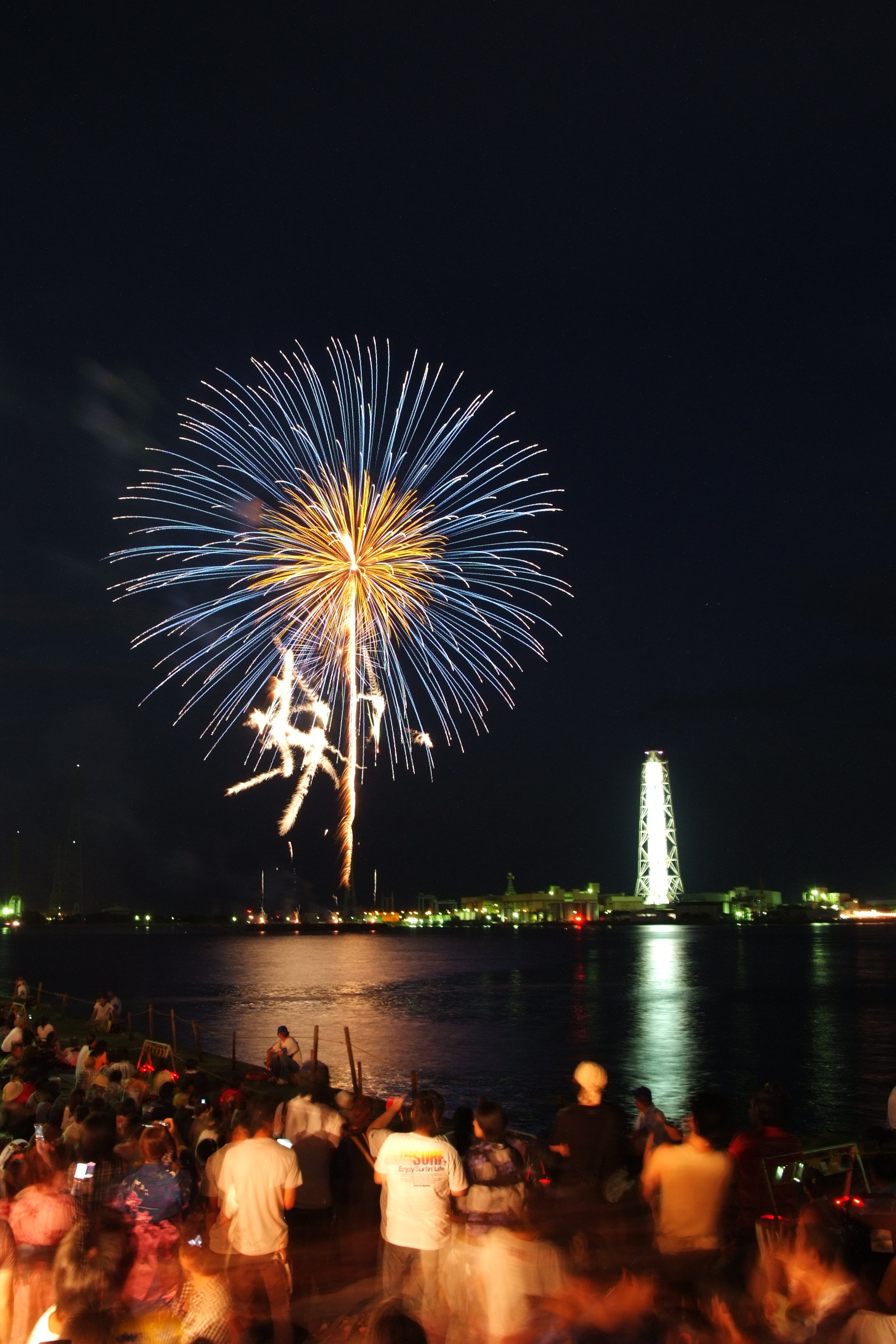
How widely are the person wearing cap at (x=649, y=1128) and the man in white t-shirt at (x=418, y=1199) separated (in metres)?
2.00

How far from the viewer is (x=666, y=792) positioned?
146 m

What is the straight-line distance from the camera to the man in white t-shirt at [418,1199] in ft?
15.2

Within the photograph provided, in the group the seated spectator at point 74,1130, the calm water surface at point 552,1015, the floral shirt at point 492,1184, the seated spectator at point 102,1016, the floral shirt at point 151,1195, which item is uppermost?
the floral shirt at point 492,1184

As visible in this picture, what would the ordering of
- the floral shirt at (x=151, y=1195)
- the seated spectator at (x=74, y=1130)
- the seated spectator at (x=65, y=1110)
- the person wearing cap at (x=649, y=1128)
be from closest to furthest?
1. the floral shirt at (x=151, y=1195)
2. the seated spectator at (x=74, y=1130)
3. the person wearing cap at (x=649, y=1128)
4. the seated spectator at (x=65, y=1110)

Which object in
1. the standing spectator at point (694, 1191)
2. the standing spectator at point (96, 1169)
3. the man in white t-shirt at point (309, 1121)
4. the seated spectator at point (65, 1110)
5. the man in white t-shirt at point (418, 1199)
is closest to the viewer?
the man in white t-shirt at point (418, 1199)

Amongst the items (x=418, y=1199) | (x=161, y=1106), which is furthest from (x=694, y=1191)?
(x=161, y=1106)

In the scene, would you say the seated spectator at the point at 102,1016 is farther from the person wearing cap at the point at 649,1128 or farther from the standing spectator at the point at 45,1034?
the person wearing cap at the point at 649,1128

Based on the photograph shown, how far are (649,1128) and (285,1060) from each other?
7911 mm

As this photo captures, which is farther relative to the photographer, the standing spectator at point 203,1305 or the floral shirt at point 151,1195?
the floral shirt at point 151,1195

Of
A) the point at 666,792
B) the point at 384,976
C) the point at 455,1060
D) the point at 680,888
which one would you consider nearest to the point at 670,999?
the point at 384,976

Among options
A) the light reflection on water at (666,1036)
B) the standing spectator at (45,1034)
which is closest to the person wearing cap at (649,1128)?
the standing spectator at (45,1034)

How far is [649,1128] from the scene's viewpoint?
347 inches

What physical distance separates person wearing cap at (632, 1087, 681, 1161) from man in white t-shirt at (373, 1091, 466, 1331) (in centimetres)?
200

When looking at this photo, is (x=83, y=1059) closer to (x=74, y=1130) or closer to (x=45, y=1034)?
(x=45, y=1034)
